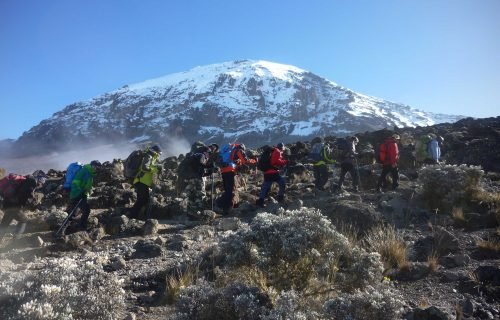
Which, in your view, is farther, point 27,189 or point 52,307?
point 27,189

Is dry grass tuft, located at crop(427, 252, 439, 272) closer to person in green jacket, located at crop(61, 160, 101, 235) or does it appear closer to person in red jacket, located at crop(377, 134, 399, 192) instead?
person in red jacket, located at crop(377, 134, 399, 192)

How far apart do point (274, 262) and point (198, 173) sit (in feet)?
22.0

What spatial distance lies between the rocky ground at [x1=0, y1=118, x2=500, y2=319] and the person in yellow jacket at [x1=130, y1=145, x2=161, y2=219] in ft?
1.25

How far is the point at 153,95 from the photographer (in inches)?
6801

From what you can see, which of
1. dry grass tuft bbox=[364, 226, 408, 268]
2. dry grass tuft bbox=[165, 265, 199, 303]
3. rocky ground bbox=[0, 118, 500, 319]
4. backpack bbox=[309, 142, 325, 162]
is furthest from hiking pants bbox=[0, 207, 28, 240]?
backpack bbox=[309, 142, 325, 162]

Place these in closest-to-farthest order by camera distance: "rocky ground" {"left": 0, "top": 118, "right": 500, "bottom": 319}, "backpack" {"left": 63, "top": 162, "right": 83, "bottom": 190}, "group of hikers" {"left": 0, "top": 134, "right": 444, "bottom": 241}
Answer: "rocky ground" {"left": 0, "top": 118, "right": 500, "bottom": 319}
"group of hikers" {"left": 0, "top": 134, "right": 444, "bottom": 241}
"backpack" {"left": 63, "top": 162, "right": 83, "bottom": 190}

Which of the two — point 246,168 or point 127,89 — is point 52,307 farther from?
point 127,89

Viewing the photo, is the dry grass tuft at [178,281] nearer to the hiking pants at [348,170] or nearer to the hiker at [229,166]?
the hiker at [229,166]

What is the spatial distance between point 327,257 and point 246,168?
40.7 feet

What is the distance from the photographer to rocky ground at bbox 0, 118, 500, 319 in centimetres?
335

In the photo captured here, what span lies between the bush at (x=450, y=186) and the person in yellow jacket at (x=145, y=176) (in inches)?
260

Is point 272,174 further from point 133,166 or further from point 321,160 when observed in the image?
point 133,166

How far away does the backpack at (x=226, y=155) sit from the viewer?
995cm

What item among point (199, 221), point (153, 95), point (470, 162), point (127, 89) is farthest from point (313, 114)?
point (199, 221)
